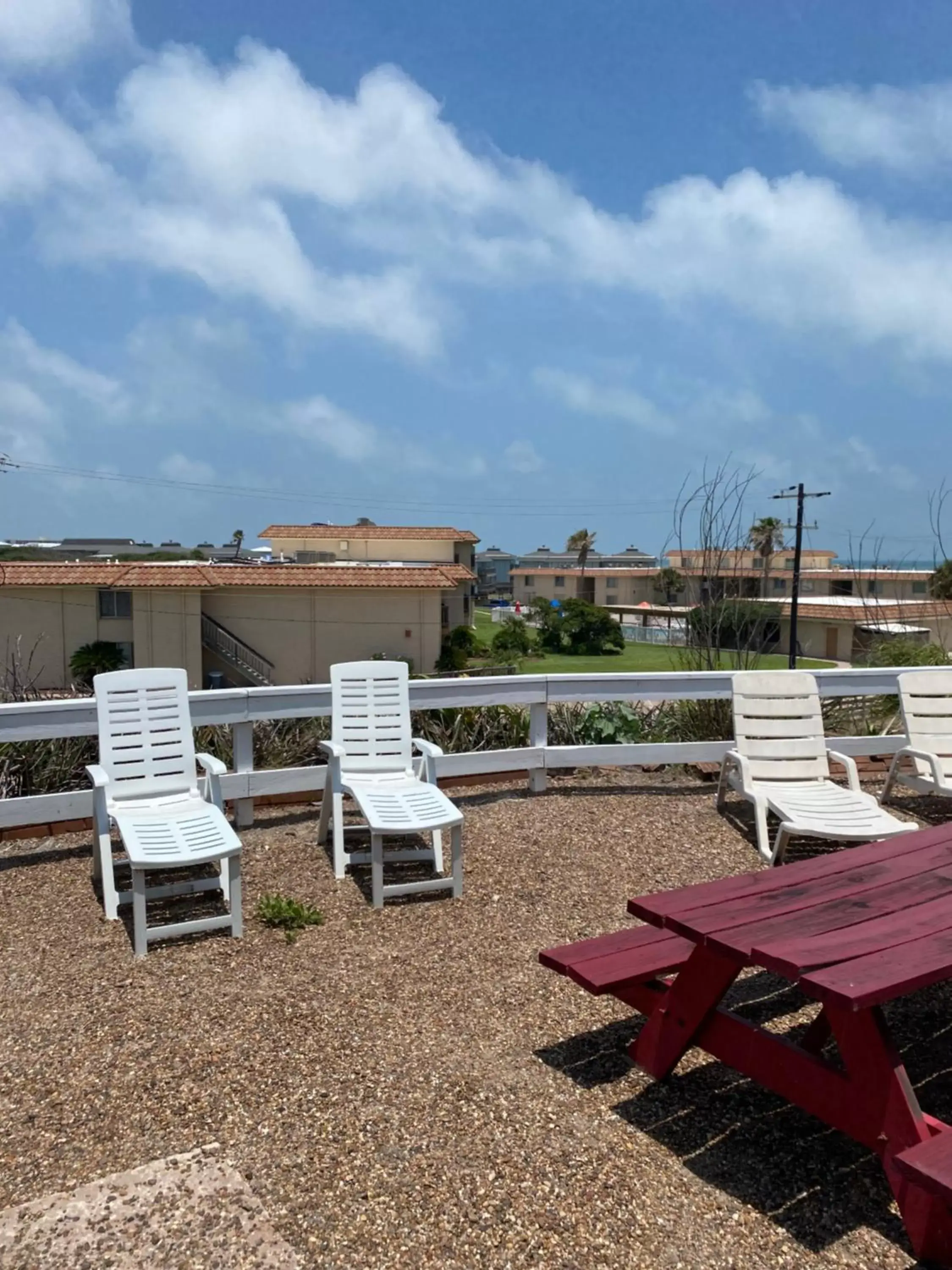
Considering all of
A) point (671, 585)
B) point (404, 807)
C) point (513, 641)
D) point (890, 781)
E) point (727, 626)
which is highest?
point (671, 585)

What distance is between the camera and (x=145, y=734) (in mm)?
5309

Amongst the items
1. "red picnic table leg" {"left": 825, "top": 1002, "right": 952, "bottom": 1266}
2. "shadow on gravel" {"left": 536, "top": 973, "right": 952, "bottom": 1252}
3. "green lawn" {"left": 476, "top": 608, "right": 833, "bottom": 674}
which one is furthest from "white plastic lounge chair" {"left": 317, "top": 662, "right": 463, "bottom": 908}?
"green lawn" {"left": 476, "top": 608, "right": 833, "bottom": 674}

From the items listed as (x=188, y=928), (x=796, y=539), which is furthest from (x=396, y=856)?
(x=796, y=539)

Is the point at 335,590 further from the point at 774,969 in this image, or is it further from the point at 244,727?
the point at 774,969

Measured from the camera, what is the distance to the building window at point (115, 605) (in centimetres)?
3441

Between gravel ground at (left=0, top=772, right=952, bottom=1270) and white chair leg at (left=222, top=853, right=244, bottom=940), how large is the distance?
92 mm

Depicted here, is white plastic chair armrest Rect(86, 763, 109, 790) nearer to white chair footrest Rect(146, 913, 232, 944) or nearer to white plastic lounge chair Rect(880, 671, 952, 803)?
white chair footrest Rect(146, 913, 232, 944)

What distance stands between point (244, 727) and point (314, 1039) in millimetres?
2752

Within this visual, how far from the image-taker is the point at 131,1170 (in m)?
2.82

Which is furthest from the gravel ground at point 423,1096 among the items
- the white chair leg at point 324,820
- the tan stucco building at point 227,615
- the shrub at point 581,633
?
the shrub at point 581,633

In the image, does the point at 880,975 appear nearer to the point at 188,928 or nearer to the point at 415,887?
the point at 415,887

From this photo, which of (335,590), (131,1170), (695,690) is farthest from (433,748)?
(335,590)

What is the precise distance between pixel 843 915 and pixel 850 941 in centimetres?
23

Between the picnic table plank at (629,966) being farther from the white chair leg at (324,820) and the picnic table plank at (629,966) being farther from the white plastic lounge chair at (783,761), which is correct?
the white chair leg at (324,820)
